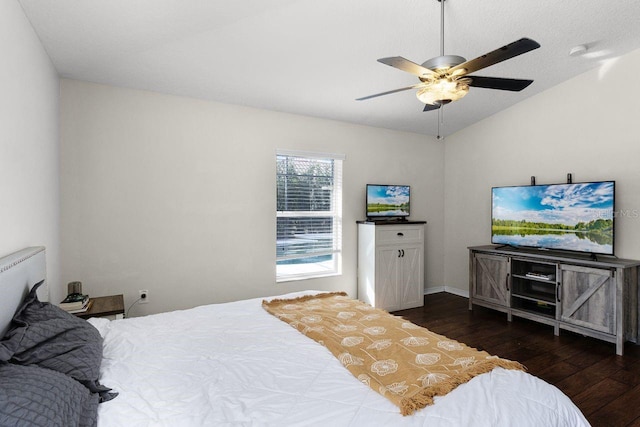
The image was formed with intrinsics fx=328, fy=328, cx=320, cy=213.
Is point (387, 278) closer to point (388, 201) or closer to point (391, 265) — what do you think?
point (391, 265)

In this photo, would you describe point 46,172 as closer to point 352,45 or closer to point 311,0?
point 311,0

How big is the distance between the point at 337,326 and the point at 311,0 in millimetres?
2176

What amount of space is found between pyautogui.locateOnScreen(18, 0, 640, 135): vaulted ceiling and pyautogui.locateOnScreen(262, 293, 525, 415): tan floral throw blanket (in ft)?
6.87

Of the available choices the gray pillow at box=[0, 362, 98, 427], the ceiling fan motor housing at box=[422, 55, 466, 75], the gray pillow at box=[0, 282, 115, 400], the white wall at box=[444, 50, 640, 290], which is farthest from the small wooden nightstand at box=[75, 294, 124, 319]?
the white wall at box=[444, 50, 640, 290]

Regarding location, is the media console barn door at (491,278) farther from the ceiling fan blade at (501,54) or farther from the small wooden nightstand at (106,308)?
the small wooden nightstand at (106,308)

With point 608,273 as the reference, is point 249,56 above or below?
above

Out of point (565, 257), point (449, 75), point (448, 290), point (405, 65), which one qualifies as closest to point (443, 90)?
point (449, 75)

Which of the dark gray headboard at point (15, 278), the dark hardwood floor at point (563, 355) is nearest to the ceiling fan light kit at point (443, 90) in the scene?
the dark hardwood floor at point (563, 355)

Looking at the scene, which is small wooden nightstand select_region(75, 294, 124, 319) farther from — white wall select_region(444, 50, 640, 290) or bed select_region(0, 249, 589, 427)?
white wall select_region(444, 50, 640, 290)

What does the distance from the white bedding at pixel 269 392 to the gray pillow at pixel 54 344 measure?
12 centimetres

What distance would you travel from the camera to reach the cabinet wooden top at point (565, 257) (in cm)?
312

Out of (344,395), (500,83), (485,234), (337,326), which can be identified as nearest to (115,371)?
(344,395)

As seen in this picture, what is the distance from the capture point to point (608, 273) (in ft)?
10.1

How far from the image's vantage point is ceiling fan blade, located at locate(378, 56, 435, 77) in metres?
1.82
